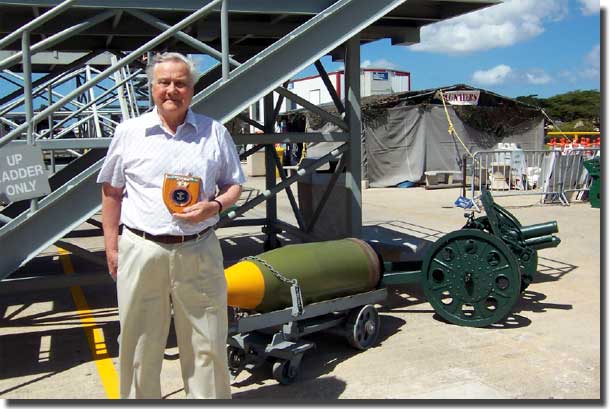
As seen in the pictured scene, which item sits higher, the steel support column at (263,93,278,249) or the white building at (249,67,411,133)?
the white building at (249,67,411,133)

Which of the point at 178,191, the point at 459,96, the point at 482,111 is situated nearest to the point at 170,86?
the point at 178,191

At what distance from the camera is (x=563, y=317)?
6223 mm

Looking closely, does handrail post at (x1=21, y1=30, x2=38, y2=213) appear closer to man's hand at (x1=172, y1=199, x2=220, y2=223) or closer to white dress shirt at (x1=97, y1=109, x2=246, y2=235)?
white dress shirt at (x1=97, y1=109, x2=246, y2=235)

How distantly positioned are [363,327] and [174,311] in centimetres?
239

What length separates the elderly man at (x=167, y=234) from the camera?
324 centimetres

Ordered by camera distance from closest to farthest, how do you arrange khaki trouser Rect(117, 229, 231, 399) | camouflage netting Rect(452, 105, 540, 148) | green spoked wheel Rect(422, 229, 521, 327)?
1. khaki trouser Rect(117, 229, 231, 399)
2. green spoked wheel Rect(422, 229, 521, 327)
3. camouflage netting Rect(452, 105, 540, 148)

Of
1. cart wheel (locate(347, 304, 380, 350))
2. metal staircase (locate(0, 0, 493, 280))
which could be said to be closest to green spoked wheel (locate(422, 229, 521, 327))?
cart wheel (locate(347, 304, 380, 350))

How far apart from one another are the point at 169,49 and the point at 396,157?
556 inches

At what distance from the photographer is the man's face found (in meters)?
3.23

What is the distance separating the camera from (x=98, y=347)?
5656 mm

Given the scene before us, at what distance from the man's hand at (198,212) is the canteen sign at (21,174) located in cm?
189


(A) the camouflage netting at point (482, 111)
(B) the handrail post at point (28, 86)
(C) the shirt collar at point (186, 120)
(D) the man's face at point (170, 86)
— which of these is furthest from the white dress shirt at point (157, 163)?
(A) the camouflage netting at point (482, 111)

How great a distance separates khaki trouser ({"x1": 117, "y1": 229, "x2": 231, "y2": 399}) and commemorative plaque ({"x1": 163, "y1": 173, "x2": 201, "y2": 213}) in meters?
0.23

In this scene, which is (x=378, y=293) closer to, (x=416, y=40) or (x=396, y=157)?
(x=416, y=40)
